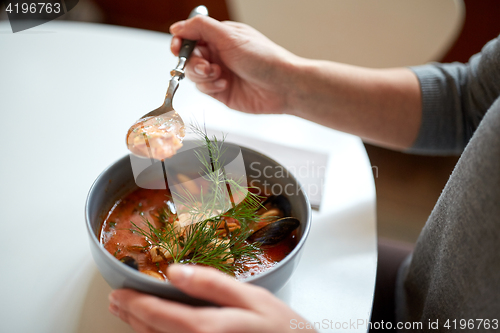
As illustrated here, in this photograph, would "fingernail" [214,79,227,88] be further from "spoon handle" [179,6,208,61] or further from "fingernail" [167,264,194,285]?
"fingernail" [167,264,194,285]

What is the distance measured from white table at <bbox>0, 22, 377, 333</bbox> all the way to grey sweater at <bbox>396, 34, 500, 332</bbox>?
0.10m

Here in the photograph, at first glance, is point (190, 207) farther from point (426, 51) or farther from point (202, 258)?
point (426, 51)

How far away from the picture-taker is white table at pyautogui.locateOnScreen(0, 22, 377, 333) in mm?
529

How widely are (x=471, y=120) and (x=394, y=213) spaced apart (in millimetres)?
793

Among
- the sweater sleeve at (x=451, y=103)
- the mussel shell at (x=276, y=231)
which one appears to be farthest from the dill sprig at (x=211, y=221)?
the sweater sleeve at (x=451, y=103)

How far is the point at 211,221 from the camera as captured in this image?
20.8 inches

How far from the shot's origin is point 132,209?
1.89ft

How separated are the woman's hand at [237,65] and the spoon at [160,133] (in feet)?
0.32

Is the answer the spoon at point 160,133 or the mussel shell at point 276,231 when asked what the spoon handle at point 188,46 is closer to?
the spoon at point 160,133

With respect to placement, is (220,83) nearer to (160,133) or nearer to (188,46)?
(188,46)

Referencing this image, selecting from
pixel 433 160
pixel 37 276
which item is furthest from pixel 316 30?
pixel 37 276

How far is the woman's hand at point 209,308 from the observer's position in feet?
1.26

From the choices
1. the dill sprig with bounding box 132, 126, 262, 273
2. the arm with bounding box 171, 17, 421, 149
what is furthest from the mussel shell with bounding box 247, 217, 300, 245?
the arm with bounding box 171, 17, 421, 149

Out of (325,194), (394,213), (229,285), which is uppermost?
(229,285)
